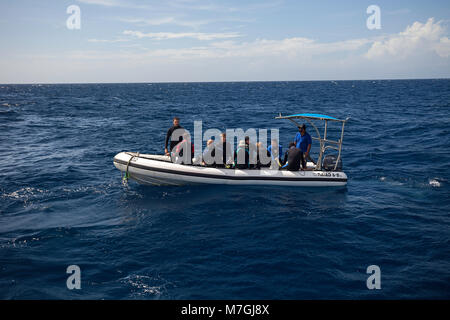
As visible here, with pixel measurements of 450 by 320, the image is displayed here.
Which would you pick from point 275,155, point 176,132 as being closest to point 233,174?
point 275,155

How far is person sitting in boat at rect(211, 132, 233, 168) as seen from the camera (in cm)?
1180

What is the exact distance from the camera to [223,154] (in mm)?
11945

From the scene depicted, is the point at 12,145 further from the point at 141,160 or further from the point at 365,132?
the point at 365,132

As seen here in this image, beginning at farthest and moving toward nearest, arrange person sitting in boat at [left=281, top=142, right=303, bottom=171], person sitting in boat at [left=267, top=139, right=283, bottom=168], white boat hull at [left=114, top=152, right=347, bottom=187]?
1. person sitting in boat at [left=267, top=139, right=283, bottom=168]
2. white boat hull at [left=114, top=152, right=347, bottom=187]
3. person sitting in boat at [left=281, top=142, right=303, bottom=171]

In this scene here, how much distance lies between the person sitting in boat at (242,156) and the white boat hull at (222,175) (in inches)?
8.0

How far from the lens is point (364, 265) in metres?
7.04

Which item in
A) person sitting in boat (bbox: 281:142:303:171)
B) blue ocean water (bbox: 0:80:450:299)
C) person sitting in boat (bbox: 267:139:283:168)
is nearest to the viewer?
blue ocean water (bbox: 0:80:450:299)

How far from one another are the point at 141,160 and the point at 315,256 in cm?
743

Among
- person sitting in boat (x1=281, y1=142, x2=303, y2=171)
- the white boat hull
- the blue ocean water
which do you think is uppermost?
person sitting in boat (x1=281, y1=142, x2=303, y2=171)

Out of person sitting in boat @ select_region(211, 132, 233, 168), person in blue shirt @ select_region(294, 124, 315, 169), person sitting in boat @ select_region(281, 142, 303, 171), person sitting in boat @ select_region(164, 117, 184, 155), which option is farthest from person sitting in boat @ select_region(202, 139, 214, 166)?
person in blue shirt @ select_region(294, 124, 315, 169)

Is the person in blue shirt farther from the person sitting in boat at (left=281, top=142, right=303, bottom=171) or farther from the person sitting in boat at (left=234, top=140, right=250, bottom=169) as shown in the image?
the person sitting in boat at (left=234, top=140, right=250, bottom=169)

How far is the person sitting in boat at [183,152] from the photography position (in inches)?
464

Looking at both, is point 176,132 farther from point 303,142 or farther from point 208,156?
point 303,142

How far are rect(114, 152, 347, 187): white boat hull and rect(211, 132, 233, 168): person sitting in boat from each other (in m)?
0.28
